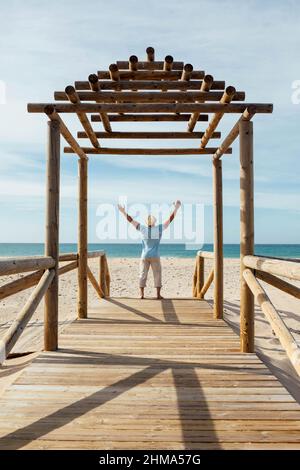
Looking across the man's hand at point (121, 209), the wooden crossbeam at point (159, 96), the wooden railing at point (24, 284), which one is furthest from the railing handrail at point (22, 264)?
the man's hand at point (121, 209)

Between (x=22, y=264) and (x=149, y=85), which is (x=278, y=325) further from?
(x=149, y=85)

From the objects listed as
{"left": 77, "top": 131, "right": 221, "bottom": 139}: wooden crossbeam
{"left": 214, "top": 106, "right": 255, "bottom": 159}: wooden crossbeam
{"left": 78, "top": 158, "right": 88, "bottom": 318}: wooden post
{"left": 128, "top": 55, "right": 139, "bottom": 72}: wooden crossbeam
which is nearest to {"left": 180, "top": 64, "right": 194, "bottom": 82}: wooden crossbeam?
{"left": 128, "top": 55, "right": 139, "bottom": 72}: wooden crossbeam

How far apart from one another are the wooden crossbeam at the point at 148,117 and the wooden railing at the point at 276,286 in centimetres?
241

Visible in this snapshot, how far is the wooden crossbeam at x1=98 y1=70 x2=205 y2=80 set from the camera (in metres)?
4.60

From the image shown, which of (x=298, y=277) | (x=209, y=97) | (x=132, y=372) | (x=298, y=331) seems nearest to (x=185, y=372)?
(x=132, y=372)

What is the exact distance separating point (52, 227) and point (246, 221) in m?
2.35

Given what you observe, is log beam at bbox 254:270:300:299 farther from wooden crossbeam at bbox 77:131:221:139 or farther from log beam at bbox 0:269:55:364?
wooden crossbeam at bbox 77:131:221:139

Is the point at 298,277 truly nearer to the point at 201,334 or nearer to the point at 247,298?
the point at 247,298

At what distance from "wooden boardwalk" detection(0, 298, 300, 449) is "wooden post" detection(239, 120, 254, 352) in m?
0.27

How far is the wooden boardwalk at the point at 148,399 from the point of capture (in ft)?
8.20

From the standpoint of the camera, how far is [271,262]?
10.4ft

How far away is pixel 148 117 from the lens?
5.39 m

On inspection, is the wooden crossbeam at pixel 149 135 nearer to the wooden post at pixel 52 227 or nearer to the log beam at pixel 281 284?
the wooden post at pixel 52 227

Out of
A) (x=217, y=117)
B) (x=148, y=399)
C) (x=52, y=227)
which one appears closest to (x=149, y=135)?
(x=217, y=117)
